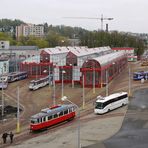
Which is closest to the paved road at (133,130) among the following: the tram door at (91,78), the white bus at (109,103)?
the white bus at (109,103)

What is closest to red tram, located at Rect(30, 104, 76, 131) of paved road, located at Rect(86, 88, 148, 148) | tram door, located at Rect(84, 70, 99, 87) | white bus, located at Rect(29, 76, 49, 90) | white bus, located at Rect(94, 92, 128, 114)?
white bus, located at Rect(94, 92, 128, 114)

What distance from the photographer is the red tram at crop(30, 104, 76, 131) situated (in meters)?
43.7

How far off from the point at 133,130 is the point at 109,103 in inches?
420

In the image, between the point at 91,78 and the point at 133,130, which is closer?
the point at 133,130

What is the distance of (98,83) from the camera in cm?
7144

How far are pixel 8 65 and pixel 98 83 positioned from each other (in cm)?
3001

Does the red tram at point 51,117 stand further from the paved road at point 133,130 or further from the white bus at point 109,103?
the paved road at point 133,130

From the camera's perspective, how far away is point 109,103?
51188mm

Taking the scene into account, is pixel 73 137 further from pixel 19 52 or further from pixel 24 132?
pixel 19 52

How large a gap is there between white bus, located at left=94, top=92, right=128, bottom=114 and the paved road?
4.56 feet

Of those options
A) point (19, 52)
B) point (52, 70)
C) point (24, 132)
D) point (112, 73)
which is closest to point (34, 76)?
point (52, 70)

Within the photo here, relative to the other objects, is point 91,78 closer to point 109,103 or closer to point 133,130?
point 109,103

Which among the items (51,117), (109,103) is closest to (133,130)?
(51,117)

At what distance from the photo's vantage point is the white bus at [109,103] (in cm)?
5012
